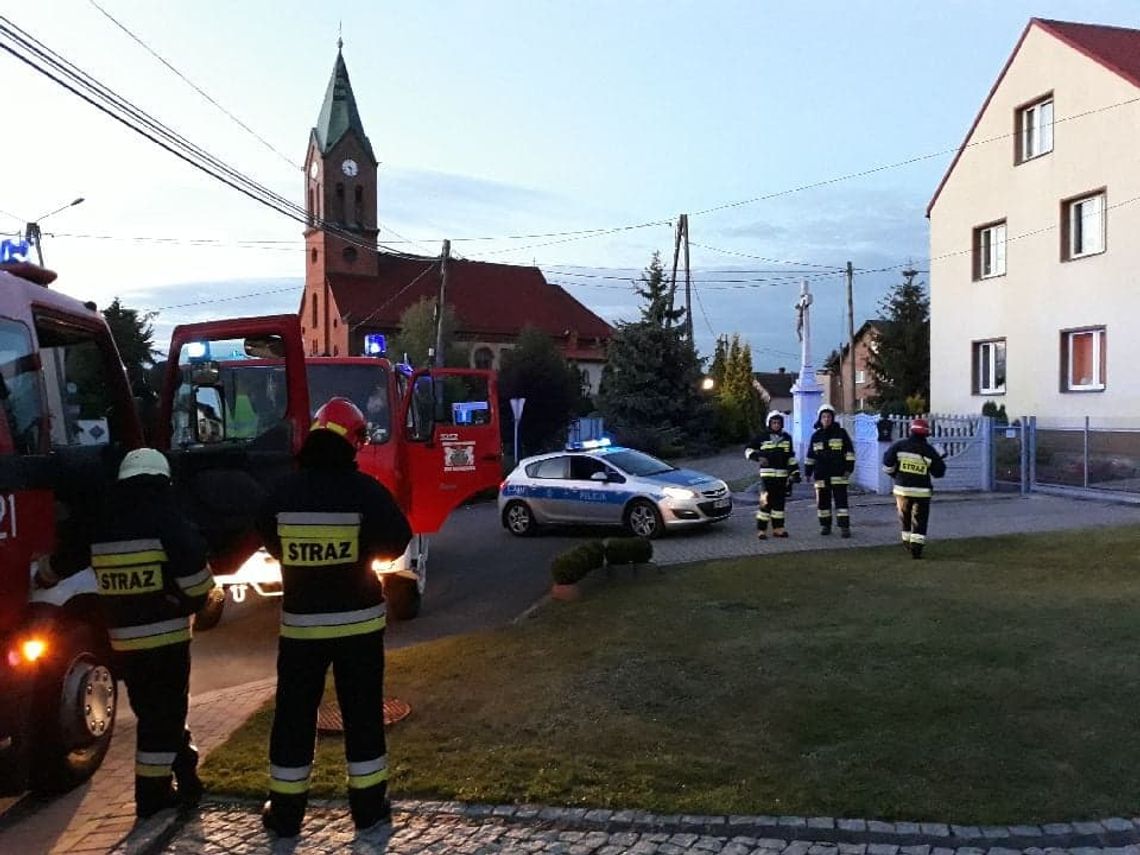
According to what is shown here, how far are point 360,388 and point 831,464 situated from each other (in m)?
6.85

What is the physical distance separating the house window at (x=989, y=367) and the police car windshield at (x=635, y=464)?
13497 millimetres

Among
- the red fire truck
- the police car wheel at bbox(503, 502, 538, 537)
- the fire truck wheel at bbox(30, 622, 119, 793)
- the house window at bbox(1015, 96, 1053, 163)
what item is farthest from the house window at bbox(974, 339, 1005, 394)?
the fire truck wheel at bbox(30, 622, 119, 793)

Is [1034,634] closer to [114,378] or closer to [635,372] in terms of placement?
[114,378]

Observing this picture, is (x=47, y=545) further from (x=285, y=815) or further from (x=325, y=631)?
(x=285, y=815)

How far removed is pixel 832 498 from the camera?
47.1ft

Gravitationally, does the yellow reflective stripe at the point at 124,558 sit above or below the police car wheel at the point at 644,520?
above

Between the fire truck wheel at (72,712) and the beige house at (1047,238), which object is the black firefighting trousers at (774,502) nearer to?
the fire truck wheel at (72,712)

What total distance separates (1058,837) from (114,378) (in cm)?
556

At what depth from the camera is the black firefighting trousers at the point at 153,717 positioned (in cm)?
479

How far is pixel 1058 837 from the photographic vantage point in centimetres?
429

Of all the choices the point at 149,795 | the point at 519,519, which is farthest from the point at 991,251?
the point at 149,795

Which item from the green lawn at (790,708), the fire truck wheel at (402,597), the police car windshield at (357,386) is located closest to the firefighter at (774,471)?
the green lawn at (790,708)

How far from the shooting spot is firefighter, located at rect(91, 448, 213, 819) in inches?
188

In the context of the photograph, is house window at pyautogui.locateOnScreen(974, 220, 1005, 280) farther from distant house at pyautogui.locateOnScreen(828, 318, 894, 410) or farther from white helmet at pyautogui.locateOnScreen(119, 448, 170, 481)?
white helmet at pyautogui.locateOnScreen(119, 448, 170, 481)
